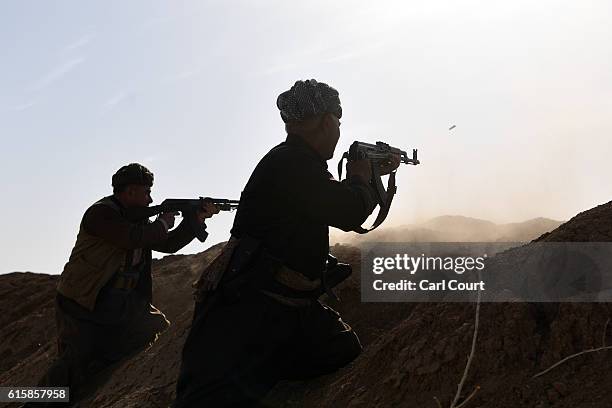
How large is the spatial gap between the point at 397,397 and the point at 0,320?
45.4ft

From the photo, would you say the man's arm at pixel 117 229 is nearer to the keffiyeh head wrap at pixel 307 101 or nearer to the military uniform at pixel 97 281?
the military uniform at pixel 97 281

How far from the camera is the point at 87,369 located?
6.45 m

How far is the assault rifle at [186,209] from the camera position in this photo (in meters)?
6.32

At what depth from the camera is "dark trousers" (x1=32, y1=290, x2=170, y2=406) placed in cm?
617

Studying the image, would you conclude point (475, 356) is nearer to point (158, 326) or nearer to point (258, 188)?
point (258, 188)

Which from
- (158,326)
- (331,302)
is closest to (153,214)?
(158,326)

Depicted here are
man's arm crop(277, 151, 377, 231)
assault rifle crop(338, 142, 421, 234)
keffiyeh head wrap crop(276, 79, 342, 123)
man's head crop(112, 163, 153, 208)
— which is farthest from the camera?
man's head crop(112, 163, 153, 208)

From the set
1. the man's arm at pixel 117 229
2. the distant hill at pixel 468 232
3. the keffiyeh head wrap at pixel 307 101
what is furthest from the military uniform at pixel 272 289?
the distant hill at pixel 468 232

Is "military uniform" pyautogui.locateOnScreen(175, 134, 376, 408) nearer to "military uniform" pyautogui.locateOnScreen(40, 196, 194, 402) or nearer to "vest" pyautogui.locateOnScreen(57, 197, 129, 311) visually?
"military uniform" pyautogui.locateOnScreen(40, 196, 194, 402)

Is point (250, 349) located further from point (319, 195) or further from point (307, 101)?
point (307, 101)

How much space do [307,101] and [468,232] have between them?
20407 mm

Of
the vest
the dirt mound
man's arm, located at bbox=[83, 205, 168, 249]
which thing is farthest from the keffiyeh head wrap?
the vest

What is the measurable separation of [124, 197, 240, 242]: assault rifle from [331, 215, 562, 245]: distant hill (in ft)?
34.2

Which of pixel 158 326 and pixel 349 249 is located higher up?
pixel 349 249
